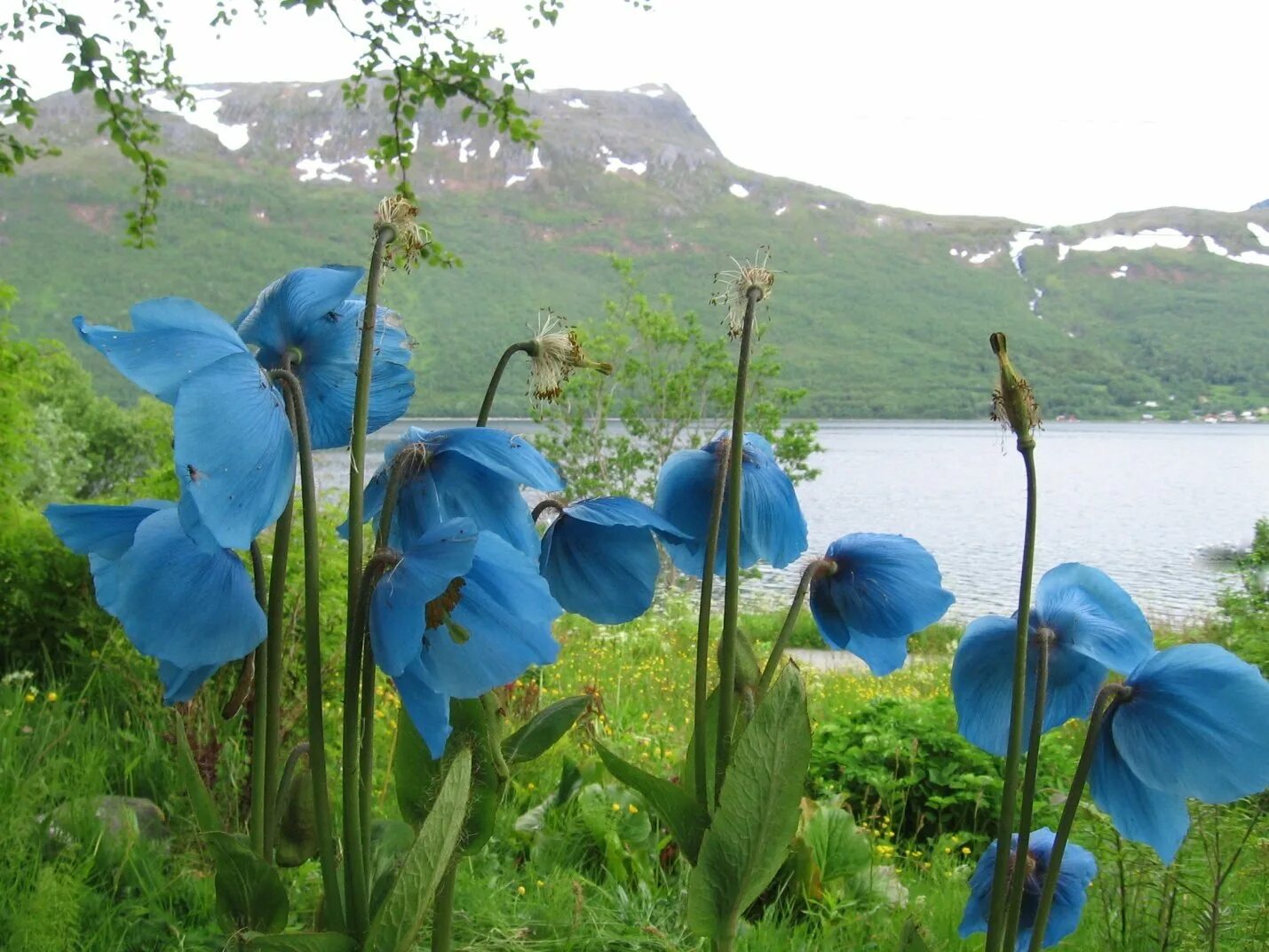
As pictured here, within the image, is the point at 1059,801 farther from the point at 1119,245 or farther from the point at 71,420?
the point at 1119,245

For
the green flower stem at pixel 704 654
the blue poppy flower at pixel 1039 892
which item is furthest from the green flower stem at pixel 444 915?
the blue poppy flower at pixel 1039 892

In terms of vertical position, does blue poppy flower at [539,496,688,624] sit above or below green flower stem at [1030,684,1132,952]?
above

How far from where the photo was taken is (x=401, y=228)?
0.60m

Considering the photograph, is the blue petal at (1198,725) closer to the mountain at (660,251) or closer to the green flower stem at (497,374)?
the green flower stem at (497,374)

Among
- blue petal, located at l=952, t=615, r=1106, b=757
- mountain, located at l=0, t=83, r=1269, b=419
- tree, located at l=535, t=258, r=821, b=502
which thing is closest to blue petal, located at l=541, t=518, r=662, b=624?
blue petal, located at l=952, t=615, r=1106, b=757

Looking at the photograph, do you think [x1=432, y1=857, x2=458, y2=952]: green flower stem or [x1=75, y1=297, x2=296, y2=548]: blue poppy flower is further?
[x1=432, y1=857, x2=458, y2=952]: green flower stem

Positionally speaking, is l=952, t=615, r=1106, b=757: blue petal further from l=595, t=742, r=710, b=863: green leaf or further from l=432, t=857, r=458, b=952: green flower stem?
l=432, t=857, r=458, b=952: green flower stem

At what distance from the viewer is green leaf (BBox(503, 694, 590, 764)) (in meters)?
0.67

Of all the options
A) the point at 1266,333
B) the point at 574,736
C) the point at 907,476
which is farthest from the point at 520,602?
the point at 1266,333

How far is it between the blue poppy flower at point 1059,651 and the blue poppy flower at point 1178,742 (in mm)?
27

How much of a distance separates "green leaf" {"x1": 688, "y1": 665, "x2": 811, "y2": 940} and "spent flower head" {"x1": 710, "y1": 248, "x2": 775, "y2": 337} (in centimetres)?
25

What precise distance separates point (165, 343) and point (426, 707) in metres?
0.24

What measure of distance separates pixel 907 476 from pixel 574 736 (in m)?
55.7

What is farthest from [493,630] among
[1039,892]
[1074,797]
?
[1039,892]
